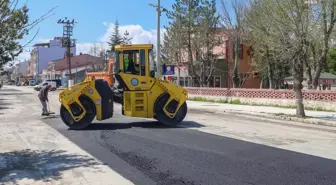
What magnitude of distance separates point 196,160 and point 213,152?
936 millimetres

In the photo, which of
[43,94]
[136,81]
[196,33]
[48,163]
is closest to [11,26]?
[48,163]

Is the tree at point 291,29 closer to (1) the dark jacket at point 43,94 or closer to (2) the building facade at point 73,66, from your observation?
(1) the dark jacket at point 43,94

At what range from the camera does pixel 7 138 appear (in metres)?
11.9

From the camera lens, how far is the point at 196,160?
8586 millimetres

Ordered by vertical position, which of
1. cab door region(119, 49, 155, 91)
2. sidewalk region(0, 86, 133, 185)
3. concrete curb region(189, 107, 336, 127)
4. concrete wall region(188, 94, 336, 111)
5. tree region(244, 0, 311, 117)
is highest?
tree region(244, 0, 311, 117)

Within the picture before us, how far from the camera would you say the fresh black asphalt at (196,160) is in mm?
7093

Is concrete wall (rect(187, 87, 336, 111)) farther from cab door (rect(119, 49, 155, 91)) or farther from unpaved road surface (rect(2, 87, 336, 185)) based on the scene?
cab door (rect(119, 49, 155, 91))

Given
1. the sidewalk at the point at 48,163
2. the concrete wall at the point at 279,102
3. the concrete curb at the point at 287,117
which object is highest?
the concrete wall at the point at 279,102

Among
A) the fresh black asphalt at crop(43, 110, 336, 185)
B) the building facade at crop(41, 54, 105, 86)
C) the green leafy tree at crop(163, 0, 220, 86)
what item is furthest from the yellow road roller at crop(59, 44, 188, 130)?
the building facade at crop(41, 54, 105, 86)

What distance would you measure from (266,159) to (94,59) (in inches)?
3081

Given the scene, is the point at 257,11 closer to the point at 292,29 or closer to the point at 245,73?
the point at 292,29

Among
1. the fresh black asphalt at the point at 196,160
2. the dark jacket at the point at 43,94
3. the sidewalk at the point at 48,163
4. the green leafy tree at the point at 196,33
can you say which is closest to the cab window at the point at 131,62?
the fresh black asphalt at the point at 196,160

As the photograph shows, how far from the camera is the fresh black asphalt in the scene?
709cm

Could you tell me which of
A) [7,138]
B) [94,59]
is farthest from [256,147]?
[94,59]
